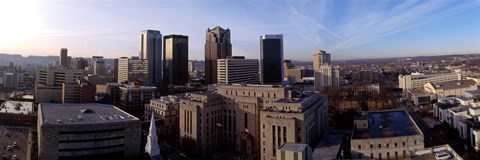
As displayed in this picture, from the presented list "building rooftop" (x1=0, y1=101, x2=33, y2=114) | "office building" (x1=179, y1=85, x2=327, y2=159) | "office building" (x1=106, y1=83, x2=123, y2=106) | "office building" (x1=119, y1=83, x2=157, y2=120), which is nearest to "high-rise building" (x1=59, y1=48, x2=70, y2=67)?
"building rooftop" (x1=0, y1=101, x2=33, y2=114)

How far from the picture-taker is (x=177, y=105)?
132 ft

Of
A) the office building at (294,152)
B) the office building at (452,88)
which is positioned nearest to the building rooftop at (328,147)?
the office building at (294,152)

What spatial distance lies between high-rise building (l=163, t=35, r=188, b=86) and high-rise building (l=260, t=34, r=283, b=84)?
64.4 feet

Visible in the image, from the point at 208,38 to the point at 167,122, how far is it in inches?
1851

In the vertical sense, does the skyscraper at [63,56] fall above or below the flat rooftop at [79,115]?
above

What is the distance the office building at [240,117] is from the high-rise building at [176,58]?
52.3 meters

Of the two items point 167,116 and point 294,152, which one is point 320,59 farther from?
point 294,152

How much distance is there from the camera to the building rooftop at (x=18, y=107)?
4404cm

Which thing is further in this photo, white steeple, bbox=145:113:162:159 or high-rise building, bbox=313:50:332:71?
high-rise building, bbox=313:50:332:71

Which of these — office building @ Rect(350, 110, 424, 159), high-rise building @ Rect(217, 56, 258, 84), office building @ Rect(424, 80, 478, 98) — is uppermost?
high-rise building @ Rect(217, 56, 258, 84)

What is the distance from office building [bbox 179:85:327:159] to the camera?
26984mm

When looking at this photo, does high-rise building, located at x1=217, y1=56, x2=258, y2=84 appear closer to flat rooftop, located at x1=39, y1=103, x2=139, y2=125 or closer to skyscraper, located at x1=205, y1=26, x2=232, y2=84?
skyscraper, located at x1=205, y1=26, x2=232, y2=84

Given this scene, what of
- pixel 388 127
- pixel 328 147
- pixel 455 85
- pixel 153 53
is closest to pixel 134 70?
pixel 153 53

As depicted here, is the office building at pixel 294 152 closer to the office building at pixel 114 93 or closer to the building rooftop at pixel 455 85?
the office building at pixel 114 93
